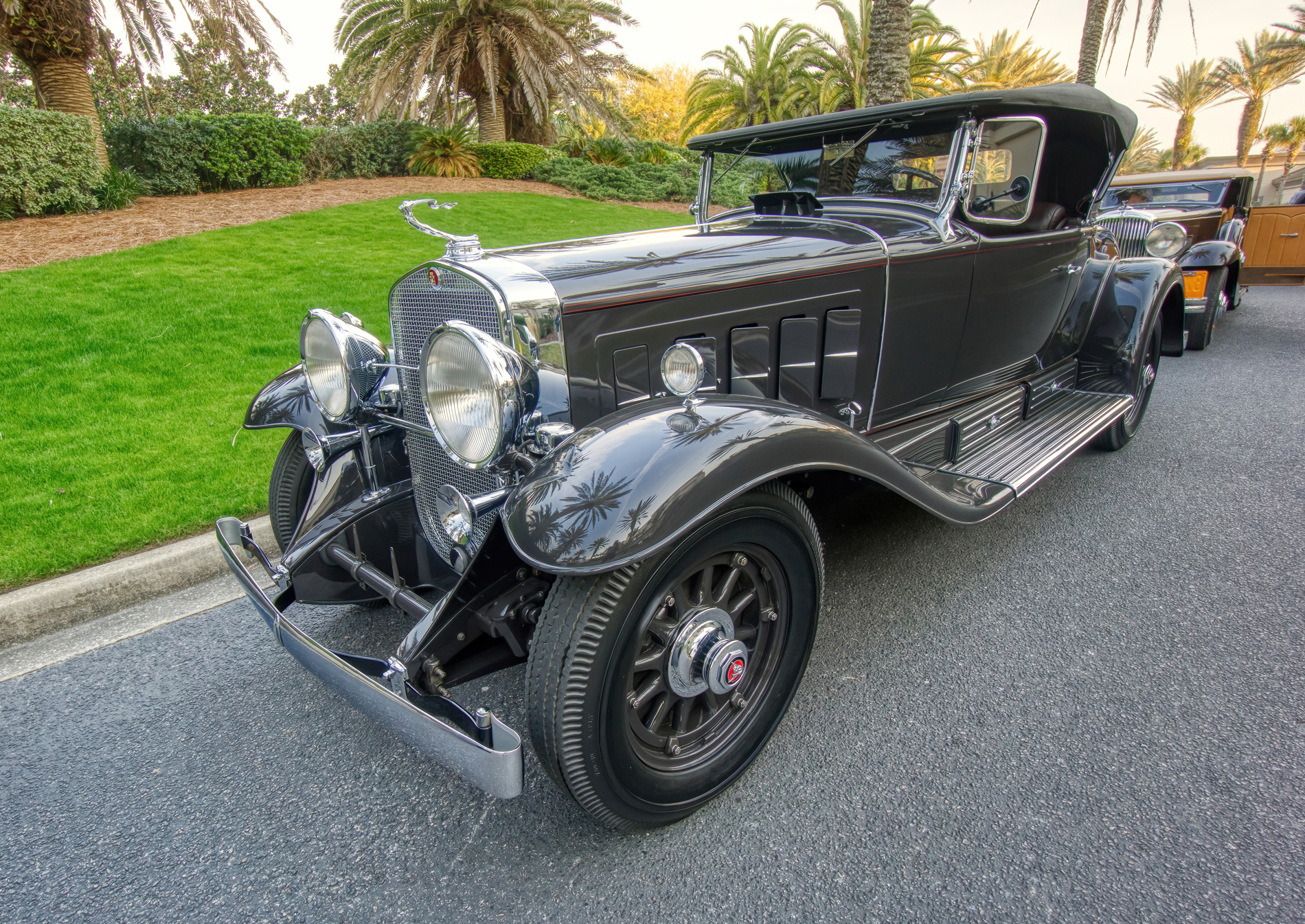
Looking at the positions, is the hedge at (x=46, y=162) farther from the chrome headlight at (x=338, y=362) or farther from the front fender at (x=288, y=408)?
the chrome headlight at (x=338, y=362)

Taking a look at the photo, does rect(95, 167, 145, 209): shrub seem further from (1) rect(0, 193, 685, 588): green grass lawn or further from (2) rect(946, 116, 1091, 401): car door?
(2) rect(946, 116, 1091, 401): car door

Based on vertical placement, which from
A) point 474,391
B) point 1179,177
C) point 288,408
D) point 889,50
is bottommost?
Result: point 288,408

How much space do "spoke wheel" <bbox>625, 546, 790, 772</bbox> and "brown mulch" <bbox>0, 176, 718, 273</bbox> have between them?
835 cm

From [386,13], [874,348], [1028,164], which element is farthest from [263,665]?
[386,13]

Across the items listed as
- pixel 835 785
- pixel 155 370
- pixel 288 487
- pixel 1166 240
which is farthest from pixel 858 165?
pixel 155 370

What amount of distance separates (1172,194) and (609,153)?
1105 centimetres

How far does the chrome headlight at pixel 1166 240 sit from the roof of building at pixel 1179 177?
3319mm

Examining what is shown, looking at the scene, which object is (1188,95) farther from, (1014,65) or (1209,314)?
(1209,314)

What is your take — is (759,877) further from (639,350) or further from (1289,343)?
(1289,343)

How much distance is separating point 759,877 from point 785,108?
22764 millimetres

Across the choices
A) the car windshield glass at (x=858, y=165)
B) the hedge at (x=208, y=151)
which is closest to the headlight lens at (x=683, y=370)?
the car windshield glass at (x=858, y=165)

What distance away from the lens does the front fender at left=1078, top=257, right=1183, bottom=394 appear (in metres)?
3.98

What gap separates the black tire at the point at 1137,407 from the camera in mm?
4094

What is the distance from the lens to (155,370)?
512 centimetres
